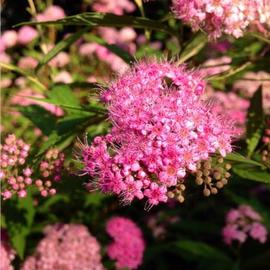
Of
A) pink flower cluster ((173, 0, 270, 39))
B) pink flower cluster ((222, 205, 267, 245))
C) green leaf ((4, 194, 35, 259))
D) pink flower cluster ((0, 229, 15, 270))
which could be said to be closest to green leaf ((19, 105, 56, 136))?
green leaf ((4, 194, 35, 259))

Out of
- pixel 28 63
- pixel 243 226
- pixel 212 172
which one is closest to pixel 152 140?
pixel 212 172

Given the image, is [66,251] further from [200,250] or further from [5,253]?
[200,250]

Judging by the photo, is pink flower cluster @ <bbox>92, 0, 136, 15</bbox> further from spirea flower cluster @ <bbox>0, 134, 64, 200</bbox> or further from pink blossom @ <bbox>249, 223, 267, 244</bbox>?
spirea flower cluster @ <bbox>0, 134, 64, 200</bbox>

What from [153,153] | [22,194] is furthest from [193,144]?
[22,194]

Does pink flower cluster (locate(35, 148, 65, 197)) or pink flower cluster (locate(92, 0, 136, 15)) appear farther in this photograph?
pink flower cluster (locate(92, 0, 136, 15))

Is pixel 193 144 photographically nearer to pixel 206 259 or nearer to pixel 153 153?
pixel 153 153

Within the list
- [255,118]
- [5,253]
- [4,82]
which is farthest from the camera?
[4,82]
